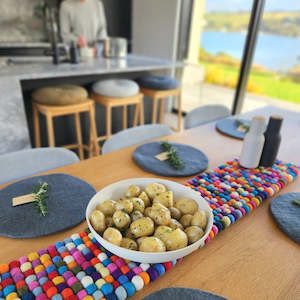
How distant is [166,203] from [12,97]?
5.04 ft

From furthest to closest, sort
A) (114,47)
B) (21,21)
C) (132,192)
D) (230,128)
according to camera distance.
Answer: (21,21)
(114,47)
(230,128)
(132,192)

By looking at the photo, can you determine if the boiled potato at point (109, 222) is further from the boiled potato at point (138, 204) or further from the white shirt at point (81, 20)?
the white shirt at point (81, 20)

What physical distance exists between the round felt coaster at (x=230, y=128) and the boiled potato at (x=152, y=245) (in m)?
1.00

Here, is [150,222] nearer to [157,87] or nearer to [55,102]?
[55,102]

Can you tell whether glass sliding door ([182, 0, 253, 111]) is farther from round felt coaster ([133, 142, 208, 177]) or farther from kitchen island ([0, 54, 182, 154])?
round felt coaster ([133, 142, 208, 177])

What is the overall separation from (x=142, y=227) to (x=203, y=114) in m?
1.44

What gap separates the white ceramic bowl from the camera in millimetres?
588

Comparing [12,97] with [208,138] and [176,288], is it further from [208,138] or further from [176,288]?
[176,288]

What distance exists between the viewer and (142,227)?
0.65 meters

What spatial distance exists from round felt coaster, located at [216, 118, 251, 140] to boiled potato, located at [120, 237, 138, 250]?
1.02 meters

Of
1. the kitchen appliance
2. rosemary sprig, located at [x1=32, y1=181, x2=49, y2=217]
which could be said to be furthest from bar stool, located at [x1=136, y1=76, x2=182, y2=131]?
rosemary sprig, located at [x1=32, y1=181, x2=49, y2=217]

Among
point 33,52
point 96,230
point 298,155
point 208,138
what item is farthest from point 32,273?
point 33,52

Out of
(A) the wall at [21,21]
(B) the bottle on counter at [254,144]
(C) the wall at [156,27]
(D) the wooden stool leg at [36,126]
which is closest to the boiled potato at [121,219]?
(B) the bottle on counter at [254,144]

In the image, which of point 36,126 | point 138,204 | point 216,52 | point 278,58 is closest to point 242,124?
point 138,204
